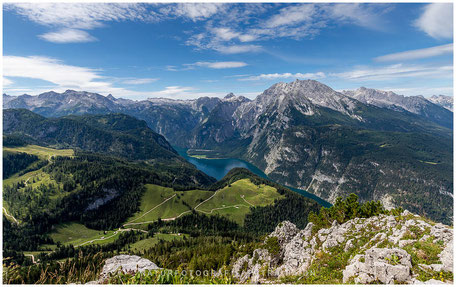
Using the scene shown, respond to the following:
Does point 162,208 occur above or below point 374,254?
below

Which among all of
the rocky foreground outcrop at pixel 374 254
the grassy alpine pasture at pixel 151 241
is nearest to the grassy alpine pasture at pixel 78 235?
the grassy alpine pasture at pixel 151 241

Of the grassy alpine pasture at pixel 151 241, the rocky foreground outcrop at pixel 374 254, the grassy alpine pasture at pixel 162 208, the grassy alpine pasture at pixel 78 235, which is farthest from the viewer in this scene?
the grassy alpine pasture at pixel 162 208

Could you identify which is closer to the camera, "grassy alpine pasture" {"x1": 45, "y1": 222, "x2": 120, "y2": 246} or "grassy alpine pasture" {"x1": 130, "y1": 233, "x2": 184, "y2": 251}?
"grassy alpine pasture" {"x1": 130, "y1": 233, "x2": 184, "y2": 251}

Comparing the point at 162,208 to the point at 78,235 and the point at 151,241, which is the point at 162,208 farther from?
the point at 78,235

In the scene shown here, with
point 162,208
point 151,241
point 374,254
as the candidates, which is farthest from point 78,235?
point 374,254

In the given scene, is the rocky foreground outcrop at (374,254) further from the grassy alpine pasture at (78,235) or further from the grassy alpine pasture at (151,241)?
the grassy alpine pasture at (78,235)

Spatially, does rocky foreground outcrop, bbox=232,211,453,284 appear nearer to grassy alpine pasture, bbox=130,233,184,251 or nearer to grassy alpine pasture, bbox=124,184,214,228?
grassy alpine pasture, bbox=130,233,184,251

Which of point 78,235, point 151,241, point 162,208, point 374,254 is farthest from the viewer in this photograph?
point 162,208

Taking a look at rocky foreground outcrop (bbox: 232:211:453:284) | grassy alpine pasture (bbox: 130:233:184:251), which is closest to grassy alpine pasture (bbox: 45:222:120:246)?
grassy alpine pasture (bbox: 130:233:184:251)

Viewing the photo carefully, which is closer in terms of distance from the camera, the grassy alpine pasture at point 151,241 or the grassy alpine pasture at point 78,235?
the grassy alpine pasture at point 151,241
